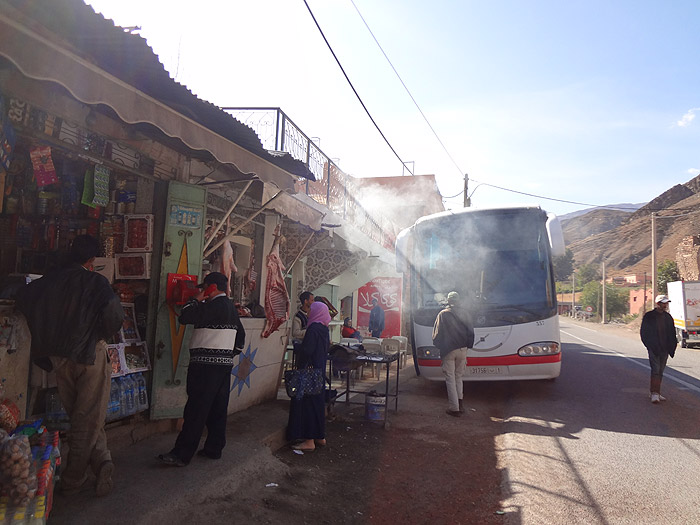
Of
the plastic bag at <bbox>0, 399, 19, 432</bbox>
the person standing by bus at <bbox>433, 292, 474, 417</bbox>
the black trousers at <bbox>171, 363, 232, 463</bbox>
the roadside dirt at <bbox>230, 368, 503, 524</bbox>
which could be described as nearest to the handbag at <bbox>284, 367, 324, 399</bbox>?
the roadside dirt at <bbox>230, 368, 503, 524</bbox>

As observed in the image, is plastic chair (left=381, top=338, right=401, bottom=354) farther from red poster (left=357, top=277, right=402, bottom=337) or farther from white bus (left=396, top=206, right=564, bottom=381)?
red poster (left=357, top=277, right=402, bottom=337)

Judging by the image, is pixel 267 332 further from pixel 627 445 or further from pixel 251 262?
pixel 627 445

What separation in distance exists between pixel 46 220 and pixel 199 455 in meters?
2.71

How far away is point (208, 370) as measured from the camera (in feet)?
14.1

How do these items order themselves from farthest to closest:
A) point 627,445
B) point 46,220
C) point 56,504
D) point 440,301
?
point 440,301 → point 627,445 → point 46,220 → point 56,504

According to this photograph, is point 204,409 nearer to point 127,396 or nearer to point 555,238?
point 127,396

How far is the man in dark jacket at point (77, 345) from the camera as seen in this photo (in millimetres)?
3340

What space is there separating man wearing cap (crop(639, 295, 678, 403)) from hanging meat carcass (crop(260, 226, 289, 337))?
5818mm

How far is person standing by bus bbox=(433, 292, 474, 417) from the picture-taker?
7578 millimetres

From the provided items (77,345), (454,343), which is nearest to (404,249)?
(454,343)

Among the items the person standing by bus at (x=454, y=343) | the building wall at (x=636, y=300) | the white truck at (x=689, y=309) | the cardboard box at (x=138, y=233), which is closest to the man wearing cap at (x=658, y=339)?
the person standing by bus at (x=454, y=343)

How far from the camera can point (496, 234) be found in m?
8.61

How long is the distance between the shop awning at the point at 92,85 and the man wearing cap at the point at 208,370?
1.25 meters

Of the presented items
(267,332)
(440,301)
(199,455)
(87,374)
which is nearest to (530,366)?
(440,301)
